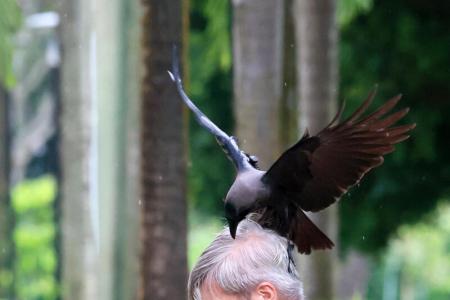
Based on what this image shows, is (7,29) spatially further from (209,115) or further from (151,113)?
(209,115)

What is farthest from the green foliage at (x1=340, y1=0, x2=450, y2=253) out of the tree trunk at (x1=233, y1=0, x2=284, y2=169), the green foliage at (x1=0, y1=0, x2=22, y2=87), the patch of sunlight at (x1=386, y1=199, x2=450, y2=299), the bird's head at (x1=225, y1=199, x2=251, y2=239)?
the patch of sunlight at (x1=386, y1=199, x2=450, y2=299)

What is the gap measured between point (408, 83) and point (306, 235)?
782 cm

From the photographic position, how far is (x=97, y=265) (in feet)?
20.6

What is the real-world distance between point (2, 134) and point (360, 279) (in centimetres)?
936

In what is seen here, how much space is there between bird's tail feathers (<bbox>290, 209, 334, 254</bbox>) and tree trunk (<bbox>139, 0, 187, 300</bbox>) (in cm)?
285

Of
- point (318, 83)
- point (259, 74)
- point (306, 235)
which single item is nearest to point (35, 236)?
point (318, 83)

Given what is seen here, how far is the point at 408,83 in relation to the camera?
416 inches

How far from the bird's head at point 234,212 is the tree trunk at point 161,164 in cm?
319

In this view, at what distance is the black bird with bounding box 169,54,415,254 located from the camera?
2633 mm

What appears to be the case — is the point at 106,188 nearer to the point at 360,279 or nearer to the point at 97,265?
the point at 97,265

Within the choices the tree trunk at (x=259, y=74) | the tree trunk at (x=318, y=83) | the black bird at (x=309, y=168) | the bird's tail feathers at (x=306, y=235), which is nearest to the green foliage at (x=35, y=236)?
the tree trunk at (x=318, y=83)

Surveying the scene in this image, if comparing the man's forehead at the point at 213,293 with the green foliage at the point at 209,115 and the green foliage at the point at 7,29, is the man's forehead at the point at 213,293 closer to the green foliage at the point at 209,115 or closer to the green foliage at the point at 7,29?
the green foliage at the point at 7,29

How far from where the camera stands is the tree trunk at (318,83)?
673 cm

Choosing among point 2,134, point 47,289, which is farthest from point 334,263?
point 47,289
